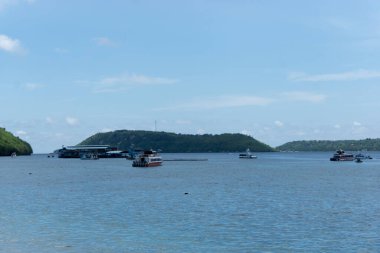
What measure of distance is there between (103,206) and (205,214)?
1896 centimetres

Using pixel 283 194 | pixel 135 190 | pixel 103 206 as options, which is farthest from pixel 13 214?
pixel 283 194

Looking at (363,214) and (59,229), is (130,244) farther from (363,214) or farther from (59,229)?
(363,214)

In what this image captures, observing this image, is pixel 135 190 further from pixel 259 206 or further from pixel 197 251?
pixel 197 251

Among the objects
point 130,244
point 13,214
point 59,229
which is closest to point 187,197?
point 13,214

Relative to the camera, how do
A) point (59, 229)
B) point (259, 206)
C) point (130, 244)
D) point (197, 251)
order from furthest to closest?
point (259, 206)
point (59, 229)
point (130, 244)
point (197, 251)

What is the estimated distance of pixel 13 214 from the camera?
2940 inches

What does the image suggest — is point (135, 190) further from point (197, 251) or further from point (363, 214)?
point (197, 251)

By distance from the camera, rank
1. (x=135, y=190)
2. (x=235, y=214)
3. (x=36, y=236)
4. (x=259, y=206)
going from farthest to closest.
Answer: (x=135, y=190) < (x=259, y=206) < (x=235, y=214) < (x=36, y=236)

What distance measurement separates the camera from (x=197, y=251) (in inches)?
1917

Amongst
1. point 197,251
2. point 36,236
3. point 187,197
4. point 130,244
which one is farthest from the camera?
point 187,197

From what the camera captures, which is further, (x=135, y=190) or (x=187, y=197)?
(x=135, y=190)

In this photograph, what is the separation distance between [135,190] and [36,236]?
58797mm

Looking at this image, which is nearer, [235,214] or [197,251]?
[197,251]

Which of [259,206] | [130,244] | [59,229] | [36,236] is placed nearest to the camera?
[130,244]
